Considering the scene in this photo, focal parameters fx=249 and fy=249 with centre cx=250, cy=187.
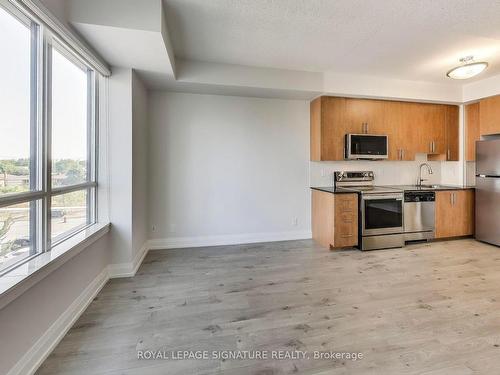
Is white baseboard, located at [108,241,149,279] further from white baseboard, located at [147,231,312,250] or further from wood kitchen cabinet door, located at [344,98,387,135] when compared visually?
wood kitchen cabinet door, located at [344,98,387,135]

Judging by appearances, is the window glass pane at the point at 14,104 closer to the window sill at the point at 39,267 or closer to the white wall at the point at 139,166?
the window sill at the point at 39,267

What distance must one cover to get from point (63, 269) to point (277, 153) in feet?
10.7

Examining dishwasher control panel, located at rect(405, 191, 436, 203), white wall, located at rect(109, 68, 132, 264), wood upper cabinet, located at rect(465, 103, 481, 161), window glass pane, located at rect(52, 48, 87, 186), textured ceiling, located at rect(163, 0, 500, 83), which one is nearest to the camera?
window glass pane, located at rect(52, 48, 87, 186)

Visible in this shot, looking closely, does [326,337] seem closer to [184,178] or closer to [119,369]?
[119,369]

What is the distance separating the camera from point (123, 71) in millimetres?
2877

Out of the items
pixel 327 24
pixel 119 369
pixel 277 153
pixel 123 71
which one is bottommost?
pixel 119 369

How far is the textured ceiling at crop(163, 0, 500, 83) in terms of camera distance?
88.4 inches

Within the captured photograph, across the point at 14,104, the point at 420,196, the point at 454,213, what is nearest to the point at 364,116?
the point at 420,196

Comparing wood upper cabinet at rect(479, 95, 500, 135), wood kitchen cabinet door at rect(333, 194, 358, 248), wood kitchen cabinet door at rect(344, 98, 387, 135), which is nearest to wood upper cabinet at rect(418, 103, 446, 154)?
wood upper cabinet at rect(479, 95, 500, 135)

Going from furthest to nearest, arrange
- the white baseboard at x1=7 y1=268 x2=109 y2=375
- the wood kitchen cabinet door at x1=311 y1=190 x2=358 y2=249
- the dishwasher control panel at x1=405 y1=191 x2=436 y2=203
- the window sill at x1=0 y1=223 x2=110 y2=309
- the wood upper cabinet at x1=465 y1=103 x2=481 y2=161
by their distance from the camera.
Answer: the wood upper cabinet at x1=465 y1=103 x2=481 y2=161 → the dishwasher control panel at x1=405 y1=191 x2=436 y2=203 → the wood kitchen cabinet door at x1=311 y1=190 x2=358 y2=249 → the white baseboard at x1=7 y1=268 x2=109 y2=375 → the window sill at x1=0 y1=223 x2=110 y2=309

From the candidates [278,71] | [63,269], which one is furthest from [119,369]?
[278,71]

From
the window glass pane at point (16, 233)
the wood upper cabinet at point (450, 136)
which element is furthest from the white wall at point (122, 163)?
the wood upper cabinet at point (450, 136)

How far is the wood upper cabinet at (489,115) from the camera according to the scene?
3.96 metres

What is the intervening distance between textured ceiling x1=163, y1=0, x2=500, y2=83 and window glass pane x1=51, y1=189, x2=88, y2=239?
1.97m
